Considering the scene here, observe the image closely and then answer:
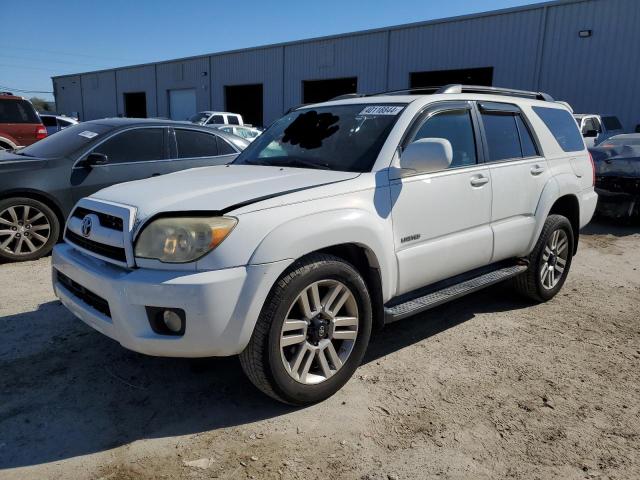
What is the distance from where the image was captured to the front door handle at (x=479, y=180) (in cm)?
370

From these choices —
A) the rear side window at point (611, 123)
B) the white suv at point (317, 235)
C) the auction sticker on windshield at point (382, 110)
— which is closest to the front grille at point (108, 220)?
the white suv at point (317, 235)

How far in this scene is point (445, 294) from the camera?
354cm

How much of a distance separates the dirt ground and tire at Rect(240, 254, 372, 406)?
0.54 ft

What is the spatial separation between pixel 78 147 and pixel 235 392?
4.15m

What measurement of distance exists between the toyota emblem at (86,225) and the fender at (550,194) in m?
3.37

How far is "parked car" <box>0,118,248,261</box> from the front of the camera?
220 inches

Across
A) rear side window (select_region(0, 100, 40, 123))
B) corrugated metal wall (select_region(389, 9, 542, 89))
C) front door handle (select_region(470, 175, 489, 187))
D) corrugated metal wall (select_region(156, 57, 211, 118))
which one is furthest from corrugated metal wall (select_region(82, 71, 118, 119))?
front door handle (select_region(470, 175, 489, 187))

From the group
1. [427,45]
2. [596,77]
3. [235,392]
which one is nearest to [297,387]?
[235,392]

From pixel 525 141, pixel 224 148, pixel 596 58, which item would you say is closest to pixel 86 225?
pixel 525 141

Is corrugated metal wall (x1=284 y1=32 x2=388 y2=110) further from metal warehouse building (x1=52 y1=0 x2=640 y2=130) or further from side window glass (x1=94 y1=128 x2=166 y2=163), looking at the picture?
side window glass (x1=94 y1=128 x2=166 y2=163)

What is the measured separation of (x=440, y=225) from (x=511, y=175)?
3.25 ft

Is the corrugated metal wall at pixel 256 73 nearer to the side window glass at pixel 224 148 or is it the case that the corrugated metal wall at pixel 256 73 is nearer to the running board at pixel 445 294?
the side window glass at pixel 224 148

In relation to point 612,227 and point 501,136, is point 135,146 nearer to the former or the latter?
point 501,136

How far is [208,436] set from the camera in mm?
2650
